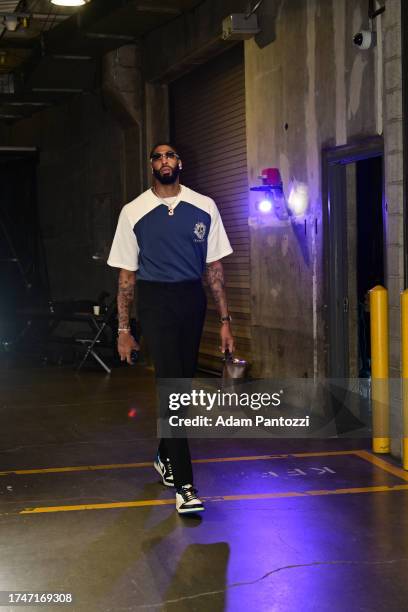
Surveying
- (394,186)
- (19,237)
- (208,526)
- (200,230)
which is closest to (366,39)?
(394,186)

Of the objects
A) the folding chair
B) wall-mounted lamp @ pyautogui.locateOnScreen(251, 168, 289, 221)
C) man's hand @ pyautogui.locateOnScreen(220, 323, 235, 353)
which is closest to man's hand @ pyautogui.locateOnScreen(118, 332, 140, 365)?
man's hand @ pyautogui.locateOnScreen(220, 323, 235, 353)

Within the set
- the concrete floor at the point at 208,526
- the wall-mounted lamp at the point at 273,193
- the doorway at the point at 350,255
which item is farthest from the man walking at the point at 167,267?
the wall-mounted lamp at the point at 273,193

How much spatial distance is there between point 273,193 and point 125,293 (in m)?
3.45

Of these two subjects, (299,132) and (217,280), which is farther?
(299,132)

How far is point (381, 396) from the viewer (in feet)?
21.6

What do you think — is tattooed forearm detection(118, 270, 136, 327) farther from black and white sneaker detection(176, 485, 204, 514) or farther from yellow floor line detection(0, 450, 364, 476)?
yellow floor line detection(0, 450, 364, 476)

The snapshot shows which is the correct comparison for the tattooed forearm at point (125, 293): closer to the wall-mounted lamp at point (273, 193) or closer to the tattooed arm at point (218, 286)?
the tattooed arm at point (218, 286)

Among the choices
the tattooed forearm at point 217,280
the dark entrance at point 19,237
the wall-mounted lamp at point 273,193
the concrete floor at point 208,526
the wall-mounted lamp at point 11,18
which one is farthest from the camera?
the dark entrance at point 19,237

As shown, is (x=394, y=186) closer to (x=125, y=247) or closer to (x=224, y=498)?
(x=125, y=247)

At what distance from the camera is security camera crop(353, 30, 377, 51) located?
7.02 metres

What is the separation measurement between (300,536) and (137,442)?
2.78 metres

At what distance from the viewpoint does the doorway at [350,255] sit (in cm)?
802

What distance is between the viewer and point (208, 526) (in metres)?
5.05

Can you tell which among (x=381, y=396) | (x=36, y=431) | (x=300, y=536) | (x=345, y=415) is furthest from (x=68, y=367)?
(x=300, y=536)
